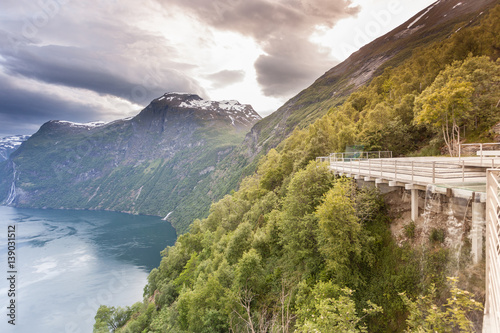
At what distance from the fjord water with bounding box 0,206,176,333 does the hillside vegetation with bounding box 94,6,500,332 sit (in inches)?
967

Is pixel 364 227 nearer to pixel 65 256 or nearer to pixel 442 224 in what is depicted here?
pixel 442 224

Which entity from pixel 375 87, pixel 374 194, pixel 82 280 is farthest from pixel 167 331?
pixel 375 87

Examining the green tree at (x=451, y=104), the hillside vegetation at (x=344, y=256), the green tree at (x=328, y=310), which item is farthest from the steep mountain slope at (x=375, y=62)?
the green tree at (x=328, y=310)

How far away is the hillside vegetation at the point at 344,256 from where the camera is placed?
32.6 ft

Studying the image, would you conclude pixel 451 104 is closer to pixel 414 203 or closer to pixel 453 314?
pixel 414 203

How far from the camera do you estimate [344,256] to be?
1365 centimetres

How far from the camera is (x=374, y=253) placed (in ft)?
46.8

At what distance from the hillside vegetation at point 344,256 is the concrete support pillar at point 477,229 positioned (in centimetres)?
56

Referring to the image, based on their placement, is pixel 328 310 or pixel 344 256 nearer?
pixel 328 310

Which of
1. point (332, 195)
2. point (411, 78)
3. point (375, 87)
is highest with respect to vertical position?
point (375, 87)

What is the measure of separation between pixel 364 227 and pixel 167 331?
27349 mm

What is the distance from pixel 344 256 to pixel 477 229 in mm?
6453

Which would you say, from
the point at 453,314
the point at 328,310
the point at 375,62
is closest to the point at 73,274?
the point at 328,310

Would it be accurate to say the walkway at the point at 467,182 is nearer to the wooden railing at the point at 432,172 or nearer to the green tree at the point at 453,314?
the wooden railing at the point at 432,172
